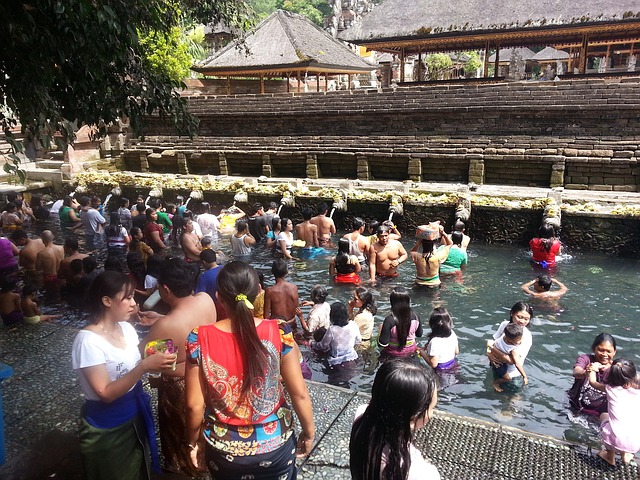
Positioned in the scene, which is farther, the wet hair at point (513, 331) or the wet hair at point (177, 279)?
the wet hair at point (513, 331)

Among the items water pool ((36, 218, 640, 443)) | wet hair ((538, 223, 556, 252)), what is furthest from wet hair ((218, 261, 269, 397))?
wet hair ((538, 223, 556, 252))

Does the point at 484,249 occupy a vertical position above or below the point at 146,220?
below

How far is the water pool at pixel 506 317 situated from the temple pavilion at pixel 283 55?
13.7 m

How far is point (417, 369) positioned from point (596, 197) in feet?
38.1

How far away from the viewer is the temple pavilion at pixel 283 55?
23.4 metres

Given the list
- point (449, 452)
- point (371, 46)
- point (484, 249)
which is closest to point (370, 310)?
point (449, 452)

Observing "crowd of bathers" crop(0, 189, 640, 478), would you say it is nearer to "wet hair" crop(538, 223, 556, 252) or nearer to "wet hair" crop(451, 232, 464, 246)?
"wet hair" crop(451, 232, 464, 246)

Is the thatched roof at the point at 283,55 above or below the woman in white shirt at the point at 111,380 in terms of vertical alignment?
above

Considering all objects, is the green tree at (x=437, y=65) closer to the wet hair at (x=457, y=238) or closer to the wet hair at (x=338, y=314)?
the wet hair at (x=457, y=238)

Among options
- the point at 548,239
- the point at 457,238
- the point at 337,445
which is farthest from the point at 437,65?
the point at 337,445

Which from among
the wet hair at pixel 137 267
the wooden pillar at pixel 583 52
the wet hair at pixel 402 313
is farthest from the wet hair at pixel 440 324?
the wooden pillar at pixel 583 52

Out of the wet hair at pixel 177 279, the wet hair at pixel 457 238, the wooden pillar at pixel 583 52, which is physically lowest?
the wet hair at pixel 457 238

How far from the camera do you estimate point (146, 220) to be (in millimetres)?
10672

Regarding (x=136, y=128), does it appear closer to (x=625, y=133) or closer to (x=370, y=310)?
(x=370, y=310)
